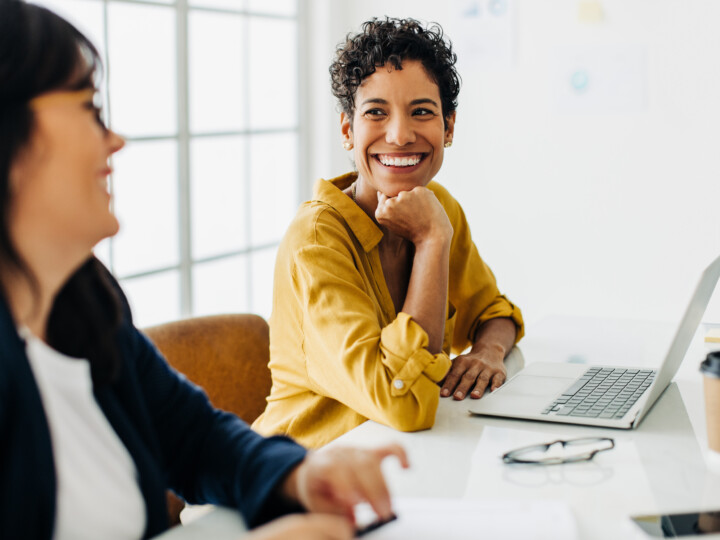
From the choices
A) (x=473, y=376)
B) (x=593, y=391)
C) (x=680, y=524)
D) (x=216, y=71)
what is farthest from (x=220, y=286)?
(x=680, y=524)

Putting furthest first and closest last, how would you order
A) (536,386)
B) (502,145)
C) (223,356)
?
1. (502,145)
2. (223,356)
3. (536,386)

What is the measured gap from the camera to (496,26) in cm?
322

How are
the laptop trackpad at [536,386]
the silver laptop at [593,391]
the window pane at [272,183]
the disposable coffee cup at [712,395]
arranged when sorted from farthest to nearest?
the window pane at [272,183] → the laptop trackpad at [536,386] → the silver laptop at [593,391] → the disposable coffee cup at [712,395]

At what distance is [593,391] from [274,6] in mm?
2192

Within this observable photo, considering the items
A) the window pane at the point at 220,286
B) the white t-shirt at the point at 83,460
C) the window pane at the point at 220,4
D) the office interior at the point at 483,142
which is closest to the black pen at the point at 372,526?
the white t-shirt at the point at 83,460

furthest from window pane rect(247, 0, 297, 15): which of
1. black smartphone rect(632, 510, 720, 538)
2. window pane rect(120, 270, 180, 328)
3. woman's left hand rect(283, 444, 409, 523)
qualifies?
black smartphone rect(632, 510, 720, 538)

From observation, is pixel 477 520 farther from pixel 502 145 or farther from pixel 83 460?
pixel 502 145

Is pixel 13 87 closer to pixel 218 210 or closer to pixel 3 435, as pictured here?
pixel 3 435

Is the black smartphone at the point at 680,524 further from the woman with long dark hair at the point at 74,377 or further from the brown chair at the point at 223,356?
the brown chair at the point at 223,356

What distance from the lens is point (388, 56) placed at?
1.66 metres

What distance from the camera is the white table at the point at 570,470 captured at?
0.97m

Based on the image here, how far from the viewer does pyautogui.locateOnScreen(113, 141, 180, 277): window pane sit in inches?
97.6

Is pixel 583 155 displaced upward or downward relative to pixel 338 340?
upward

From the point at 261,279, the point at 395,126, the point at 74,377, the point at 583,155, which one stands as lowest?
the point at 261,279
